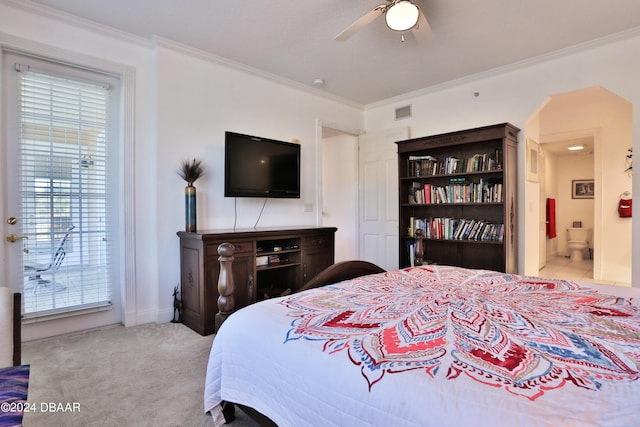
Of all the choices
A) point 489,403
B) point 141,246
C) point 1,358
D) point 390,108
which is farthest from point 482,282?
point 390,108

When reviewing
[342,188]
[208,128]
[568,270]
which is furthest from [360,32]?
[568,270]

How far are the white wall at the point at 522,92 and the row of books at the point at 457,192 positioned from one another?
1.04ft

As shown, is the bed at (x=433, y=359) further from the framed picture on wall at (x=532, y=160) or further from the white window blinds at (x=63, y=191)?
the framed picture on wall at (x=532, y=160)

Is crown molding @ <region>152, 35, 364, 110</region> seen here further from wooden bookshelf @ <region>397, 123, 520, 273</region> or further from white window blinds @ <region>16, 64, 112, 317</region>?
wooden bookshelf @ <region>397, 123, 520, 273</region>

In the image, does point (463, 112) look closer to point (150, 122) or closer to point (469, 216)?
point (469, 216)

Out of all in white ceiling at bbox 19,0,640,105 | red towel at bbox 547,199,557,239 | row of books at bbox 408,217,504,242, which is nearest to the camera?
white ceiling at bbox 19,0,640,105

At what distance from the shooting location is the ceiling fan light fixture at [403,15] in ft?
7.34

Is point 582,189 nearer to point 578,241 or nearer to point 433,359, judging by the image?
point 578,241

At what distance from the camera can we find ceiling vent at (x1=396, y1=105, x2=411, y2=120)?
187 inches

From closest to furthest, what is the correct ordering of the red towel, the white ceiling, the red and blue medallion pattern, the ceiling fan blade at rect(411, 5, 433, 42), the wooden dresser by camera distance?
1. the red and blue medallion pattern
2. the ceiling fan blade at rect(411, 5, 433, 42)
3. the white ceiling
4. the wooden dresser
5. the red towel

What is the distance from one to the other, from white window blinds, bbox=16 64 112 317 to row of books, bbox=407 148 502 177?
3476 millimetres

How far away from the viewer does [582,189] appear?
23.8ft

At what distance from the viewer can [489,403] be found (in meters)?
0.77

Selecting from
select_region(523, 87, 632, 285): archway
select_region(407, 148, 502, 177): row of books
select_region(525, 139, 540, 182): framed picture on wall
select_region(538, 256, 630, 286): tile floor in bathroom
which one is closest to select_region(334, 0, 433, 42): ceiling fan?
select_region(407, 148, 502, 177): row of books
